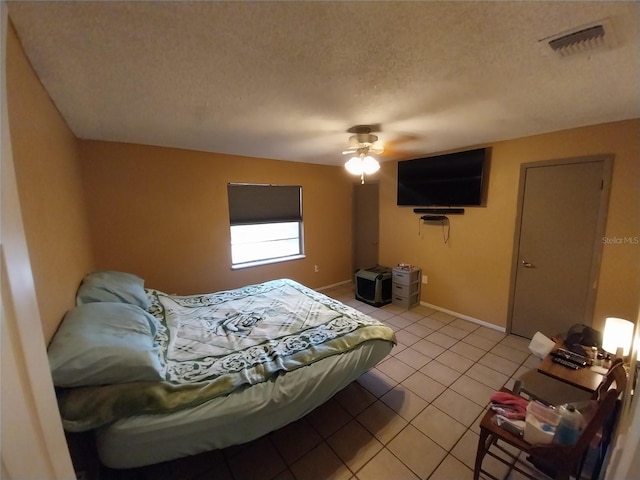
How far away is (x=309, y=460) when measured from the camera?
62.7 inches

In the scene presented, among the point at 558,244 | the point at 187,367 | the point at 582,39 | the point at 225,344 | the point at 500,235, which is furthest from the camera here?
the point at 500,235

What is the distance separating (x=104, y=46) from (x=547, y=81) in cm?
232

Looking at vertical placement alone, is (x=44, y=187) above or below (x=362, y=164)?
below

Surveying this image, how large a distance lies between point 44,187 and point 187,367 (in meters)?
1.32

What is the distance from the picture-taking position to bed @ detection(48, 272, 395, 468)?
3.77 feet

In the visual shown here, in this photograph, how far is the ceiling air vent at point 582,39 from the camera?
40.3 inches

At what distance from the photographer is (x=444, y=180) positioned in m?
3.37

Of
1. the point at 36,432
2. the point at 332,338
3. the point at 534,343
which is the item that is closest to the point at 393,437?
the point at 332,338

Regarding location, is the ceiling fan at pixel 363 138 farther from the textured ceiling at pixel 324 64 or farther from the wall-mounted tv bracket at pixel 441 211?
the wall-mounted tv bracket at pixel 441 211

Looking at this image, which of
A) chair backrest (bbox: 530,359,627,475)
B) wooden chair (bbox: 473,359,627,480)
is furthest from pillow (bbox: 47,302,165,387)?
chair backrest (bbox: 530,359,627,475)

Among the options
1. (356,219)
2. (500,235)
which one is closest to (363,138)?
(500,235)

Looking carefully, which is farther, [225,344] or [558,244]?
[558,244]

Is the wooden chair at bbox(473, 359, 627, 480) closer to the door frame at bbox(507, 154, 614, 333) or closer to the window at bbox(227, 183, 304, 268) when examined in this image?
the door frame at bbox(507, 154, 614, 333)

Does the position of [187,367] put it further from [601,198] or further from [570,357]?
[601,198]
